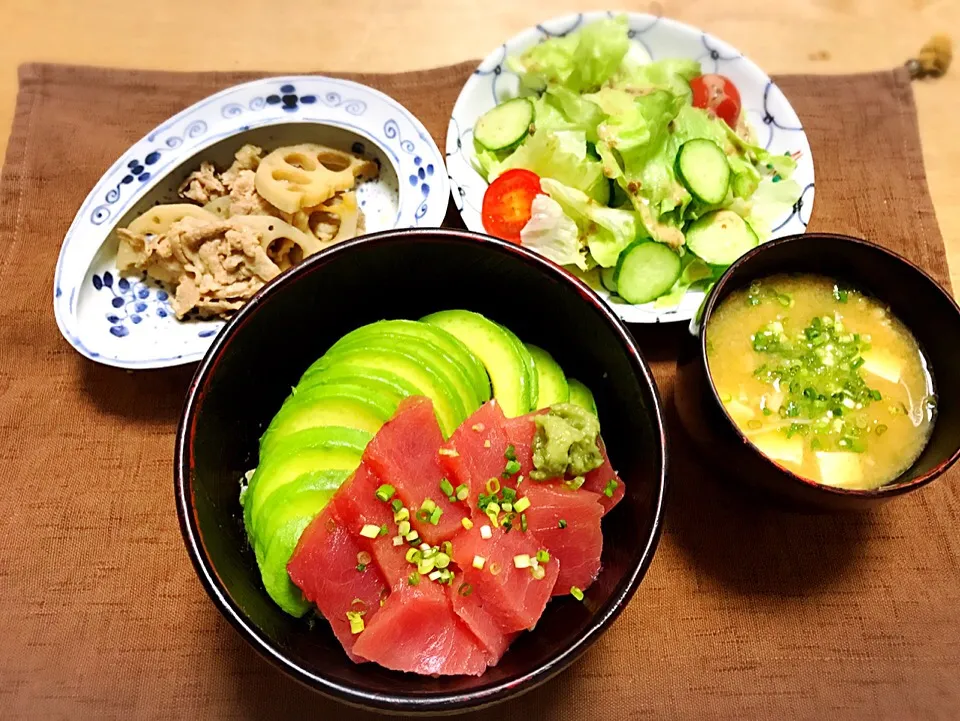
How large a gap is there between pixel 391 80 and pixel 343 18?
373 mm

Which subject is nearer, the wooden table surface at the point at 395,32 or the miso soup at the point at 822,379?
the miso soup at the point at 822,379

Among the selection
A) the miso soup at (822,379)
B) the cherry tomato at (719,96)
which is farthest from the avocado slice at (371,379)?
the cherry tomato at (719,96)

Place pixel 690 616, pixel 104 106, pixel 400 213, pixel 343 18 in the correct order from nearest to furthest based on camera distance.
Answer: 1. pixel 690 616
2. pixel 400 213
3. pixel 104 106
4. pixel 343 18

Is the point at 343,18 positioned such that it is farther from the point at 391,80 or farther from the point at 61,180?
the point at 61,180

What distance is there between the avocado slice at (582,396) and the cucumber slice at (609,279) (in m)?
0.65

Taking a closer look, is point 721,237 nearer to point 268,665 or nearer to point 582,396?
point 582,396

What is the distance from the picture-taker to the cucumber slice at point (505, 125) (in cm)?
229

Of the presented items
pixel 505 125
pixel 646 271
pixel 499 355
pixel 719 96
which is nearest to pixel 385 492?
pixel 499 355

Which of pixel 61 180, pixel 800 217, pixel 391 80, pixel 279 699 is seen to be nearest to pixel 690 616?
pixel 279 699

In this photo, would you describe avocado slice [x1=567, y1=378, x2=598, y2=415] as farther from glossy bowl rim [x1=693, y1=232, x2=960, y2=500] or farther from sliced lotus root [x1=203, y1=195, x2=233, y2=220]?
sliced lotus root [x1=203, y1=195, x2=233, y2=220]

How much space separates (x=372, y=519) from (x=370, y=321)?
555 millimetres

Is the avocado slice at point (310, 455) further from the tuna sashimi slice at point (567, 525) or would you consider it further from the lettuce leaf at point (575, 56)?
the lettuce leaf at point (575, 56)

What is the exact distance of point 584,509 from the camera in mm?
1293

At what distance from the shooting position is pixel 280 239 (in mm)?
2227
